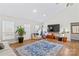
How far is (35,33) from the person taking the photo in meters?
1.96

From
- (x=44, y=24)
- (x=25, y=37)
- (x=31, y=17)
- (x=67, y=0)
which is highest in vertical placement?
(x=67, y=0)

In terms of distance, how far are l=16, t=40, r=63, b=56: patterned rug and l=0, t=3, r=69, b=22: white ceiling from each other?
44 centimetres

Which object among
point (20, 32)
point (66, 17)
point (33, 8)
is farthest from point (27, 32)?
point (66, 17)

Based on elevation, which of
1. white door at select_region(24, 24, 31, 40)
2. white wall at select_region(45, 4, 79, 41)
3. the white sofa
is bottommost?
the white sofa

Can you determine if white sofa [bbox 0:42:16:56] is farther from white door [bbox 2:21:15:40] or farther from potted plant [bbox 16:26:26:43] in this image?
potted plant [bbox 16:26:26:43]

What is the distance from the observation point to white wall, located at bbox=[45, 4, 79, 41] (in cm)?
190

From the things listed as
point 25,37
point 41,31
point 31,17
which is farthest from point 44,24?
point 25,37

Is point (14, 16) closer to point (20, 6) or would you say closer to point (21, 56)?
point (20, 6)

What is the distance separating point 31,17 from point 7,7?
451 mm

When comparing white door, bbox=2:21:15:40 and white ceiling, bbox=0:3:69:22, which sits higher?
white ceiling, bbox=0:3:69:22

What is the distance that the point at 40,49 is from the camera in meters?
1.93

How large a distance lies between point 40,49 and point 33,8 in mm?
749

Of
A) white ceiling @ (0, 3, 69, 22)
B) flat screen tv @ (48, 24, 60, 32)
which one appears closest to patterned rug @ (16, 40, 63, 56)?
flat screen tv @ (48, 24, 60, 32)

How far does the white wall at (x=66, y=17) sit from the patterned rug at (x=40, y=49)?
33cm
